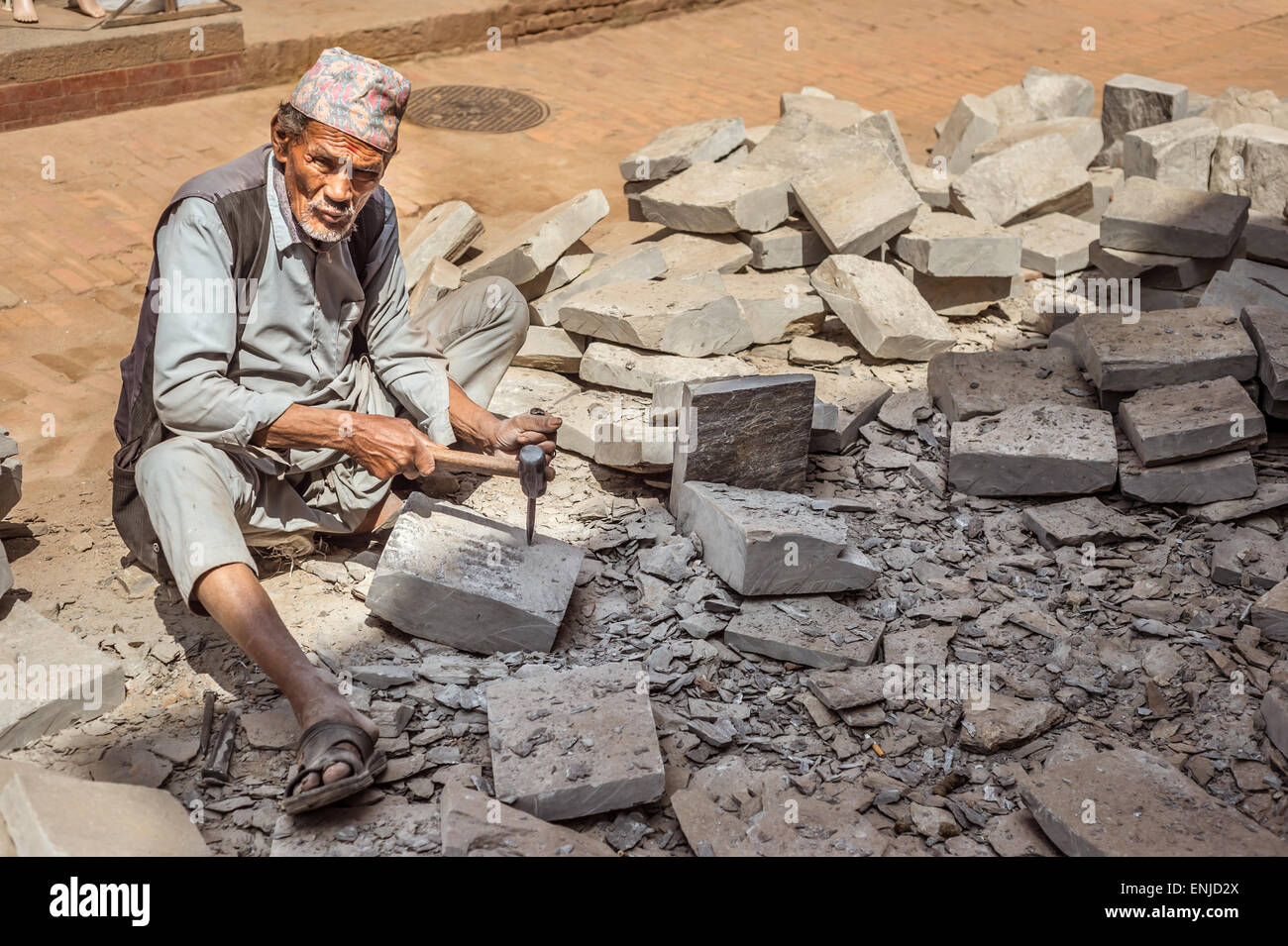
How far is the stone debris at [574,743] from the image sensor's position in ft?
8.90

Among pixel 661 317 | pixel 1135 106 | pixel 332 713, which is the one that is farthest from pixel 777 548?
pixel 1135 106

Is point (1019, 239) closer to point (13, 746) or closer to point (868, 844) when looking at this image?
point (868, 844)

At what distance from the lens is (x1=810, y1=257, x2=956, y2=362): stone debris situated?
4.89 m

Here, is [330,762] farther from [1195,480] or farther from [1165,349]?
[1165,349]

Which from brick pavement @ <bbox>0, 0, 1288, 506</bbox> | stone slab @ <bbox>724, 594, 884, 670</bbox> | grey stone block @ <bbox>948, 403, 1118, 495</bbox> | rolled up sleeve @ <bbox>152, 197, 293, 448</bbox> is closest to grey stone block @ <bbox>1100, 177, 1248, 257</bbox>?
grey stone block @ <bbox>948, 403, 1118, 495</bbox>

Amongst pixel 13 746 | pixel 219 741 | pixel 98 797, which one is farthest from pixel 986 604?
pixel 13 746

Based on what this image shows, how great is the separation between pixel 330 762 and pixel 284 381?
51.4 inches

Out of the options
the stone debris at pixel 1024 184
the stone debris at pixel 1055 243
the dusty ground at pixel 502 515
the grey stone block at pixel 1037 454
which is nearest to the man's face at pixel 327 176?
the dusty ground at pixel 502 515

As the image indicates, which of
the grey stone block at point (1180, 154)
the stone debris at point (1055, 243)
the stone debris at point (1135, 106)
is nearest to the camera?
the stone debris at point (1055, 243)

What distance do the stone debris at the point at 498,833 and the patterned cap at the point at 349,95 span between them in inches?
68.6

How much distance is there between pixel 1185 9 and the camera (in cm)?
1111

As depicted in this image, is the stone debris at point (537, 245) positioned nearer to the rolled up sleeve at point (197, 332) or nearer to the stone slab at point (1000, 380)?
the stone slab at point (1000, 380)

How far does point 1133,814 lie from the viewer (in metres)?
2.66

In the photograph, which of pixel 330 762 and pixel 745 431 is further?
pixel 745 431
